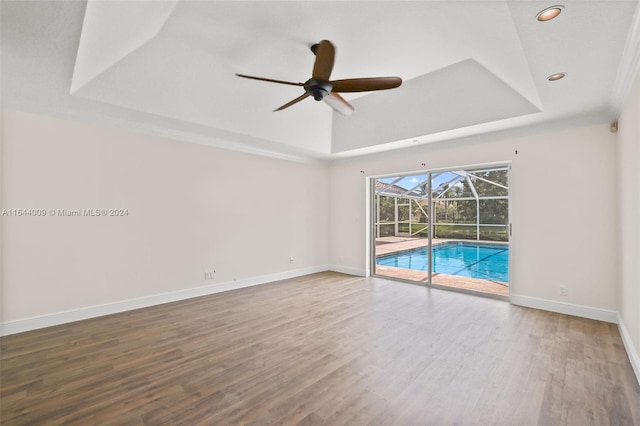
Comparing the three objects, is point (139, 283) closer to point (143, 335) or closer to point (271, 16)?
point (143, 335)

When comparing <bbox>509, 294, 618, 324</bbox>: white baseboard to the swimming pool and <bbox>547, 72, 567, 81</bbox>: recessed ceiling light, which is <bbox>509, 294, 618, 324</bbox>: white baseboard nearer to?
the swimming pool

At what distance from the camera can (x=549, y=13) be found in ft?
5.98

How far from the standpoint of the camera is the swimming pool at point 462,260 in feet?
20.3

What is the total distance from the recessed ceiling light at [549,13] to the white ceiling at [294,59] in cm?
4

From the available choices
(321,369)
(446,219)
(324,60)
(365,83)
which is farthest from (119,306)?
(446,219)

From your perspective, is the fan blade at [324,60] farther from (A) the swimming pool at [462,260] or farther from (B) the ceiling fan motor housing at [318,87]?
(A) the swimming pool at [462,260]

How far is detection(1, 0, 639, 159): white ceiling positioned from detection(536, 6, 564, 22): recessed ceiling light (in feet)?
0.15

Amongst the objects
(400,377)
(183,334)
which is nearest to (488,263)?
(400,377)

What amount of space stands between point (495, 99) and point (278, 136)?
3.17 metres

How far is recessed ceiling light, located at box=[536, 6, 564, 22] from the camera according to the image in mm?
1774

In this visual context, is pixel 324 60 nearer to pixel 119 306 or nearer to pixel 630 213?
pixel 630 213

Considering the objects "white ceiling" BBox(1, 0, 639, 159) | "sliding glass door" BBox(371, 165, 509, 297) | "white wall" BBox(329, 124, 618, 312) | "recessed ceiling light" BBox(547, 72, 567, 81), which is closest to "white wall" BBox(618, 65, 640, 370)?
"white wall" BBox(329, 124, 618, 312)

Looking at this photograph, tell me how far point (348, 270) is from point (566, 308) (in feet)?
12.1

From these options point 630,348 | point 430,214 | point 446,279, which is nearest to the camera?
point 630,348
